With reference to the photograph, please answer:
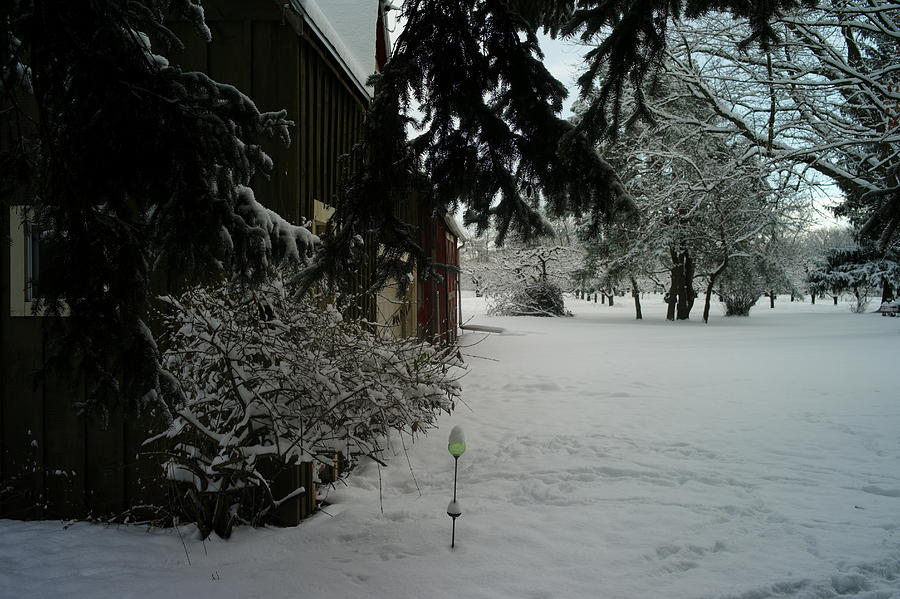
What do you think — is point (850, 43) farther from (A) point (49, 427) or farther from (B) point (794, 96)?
(A) point (49, 427)

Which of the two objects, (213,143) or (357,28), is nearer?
(213,143)

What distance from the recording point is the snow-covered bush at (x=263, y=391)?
143 inches

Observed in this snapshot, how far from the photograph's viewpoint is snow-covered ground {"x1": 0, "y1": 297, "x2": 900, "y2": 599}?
127 inches

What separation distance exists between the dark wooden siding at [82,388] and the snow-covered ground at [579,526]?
0.28 m

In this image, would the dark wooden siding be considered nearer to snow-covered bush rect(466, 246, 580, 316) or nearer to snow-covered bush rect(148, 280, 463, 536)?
snow-covered bush rect(148, 280, 463, 536)

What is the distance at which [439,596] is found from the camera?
3.08 m

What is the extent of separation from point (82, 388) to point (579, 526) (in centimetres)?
392

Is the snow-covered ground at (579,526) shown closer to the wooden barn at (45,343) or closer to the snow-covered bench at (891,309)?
the wooden barn at (45,343)

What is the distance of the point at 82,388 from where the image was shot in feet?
14.8

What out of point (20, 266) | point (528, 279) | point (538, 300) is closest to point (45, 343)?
point (20, 266)

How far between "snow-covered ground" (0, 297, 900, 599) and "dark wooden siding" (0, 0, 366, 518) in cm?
28

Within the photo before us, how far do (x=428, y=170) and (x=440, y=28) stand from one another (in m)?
0.79

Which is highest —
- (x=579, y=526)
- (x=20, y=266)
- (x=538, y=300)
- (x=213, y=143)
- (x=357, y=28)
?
(x=357, y=28)

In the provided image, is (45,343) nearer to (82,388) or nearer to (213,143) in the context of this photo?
(82,388)
